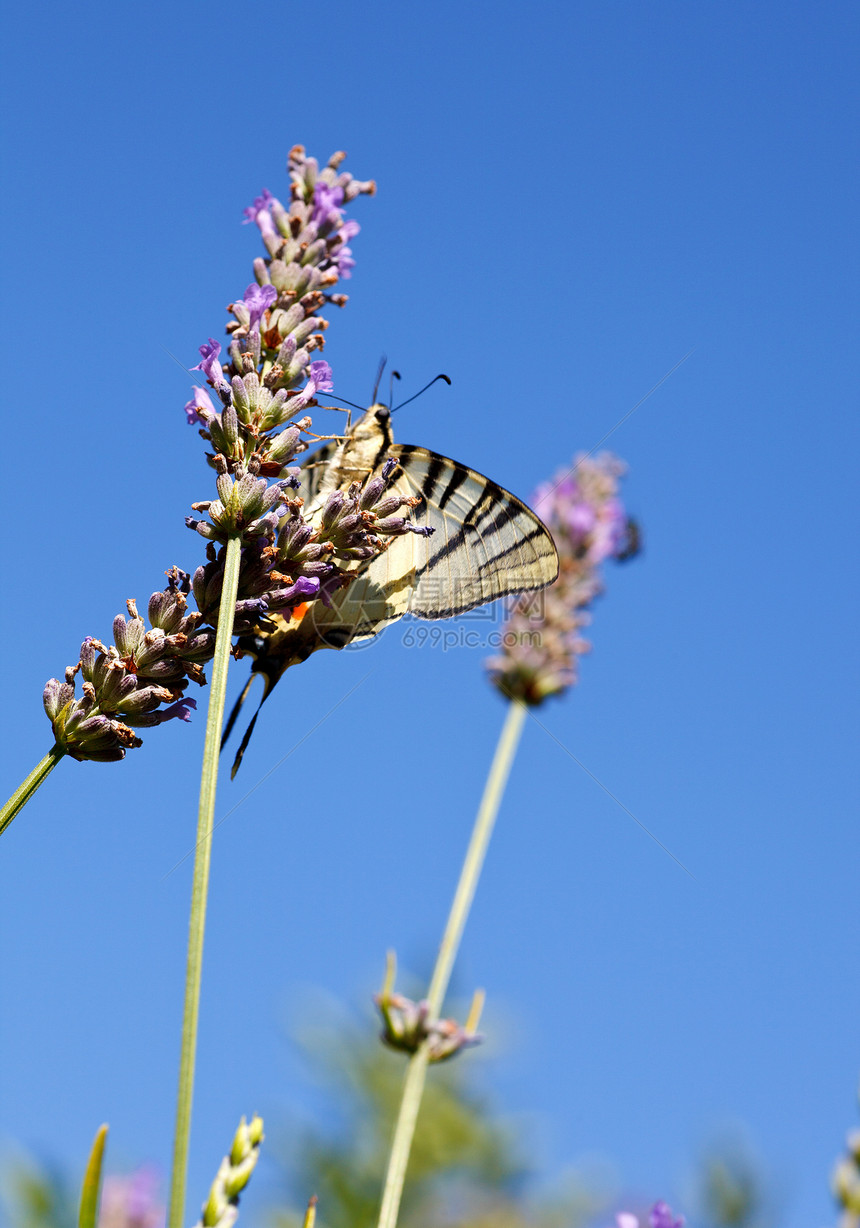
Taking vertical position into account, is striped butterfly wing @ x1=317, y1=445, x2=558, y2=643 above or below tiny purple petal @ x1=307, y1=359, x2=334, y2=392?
above

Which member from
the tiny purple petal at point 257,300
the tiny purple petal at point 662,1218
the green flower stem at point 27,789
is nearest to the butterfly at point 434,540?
the tiny purple petal at point 257,300

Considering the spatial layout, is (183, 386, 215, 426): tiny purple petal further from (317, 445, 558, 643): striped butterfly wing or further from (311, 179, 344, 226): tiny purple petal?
(317, 445, 558, 643): striped butterfly wing

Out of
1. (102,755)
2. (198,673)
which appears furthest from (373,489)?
(102,755)

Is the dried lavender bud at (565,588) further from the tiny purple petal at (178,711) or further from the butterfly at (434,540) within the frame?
the tiny purple petal at (178,711)

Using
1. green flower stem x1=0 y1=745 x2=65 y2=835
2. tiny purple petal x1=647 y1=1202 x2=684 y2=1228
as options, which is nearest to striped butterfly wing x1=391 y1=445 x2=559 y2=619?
green flower stem x1=0 y1=745 x2=65 y2=835

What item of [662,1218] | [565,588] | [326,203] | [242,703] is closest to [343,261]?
[326,203]

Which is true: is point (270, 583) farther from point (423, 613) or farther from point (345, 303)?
point (423, 613)

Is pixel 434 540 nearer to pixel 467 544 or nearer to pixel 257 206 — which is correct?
pixel 467 544
